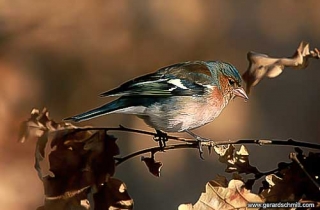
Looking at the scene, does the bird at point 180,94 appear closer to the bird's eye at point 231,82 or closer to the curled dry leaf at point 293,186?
the bird's eye at point 231,82

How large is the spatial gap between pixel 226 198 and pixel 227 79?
2.36 ft

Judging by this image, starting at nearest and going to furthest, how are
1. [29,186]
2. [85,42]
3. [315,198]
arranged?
[315,198] → [29,186] → [85,42]

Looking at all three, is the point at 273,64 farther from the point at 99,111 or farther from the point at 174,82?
the point at 174,82

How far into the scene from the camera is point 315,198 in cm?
75

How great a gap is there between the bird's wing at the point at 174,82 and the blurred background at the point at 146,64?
1.10 m

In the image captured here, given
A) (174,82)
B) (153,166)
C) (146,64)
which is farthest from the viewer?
(146,64)

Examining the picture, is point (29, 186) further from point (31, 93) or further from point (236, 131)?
point (236, 131)

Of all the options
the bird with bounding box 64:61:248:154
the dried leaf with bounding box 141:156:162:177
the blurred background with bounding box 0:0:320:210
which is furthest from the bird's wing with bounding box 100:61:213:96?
the blurred background with bounding box 0:0:320:210

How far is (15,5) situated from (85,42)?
0.30m

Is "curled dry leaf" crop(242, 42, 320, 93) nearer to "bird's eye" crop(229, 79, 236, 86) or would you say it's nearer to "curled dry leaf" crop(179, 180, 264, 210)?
"curled dry leaf" crop(179, 180, 264, 210)

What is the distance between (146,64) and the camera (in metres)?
2.75

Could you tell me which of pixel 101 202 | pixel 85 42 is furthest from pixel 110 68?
pixel 101 202

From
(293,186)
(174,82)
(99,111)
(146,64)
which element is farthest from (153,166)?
(146,64)

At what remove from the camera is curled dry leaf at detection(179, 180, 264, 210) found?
757 millimetres
